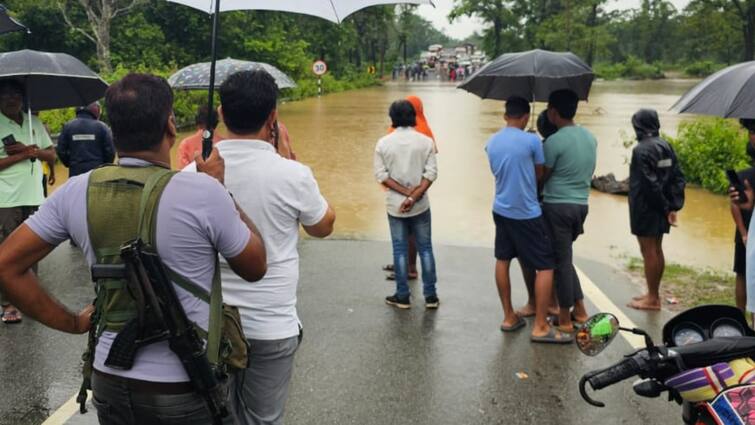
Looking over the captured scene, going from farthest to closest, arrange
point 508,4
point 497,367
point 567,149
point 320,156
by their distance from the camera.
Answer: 1. point 508,4
2. point 320,156
3. point 567,149
4. point 497,367

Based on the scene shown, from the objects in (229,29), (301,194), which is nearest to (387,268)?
(301,194)

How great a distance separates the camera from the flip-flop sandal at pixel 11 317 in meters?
4.94

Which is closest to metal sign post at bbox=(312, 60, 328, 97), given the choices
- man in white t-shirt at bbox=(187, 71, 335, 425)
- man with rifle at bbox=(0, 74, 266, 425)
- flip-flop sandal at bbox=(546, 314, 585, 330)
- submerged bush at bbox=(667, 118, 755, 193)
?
submerged bush at bbox=(667, 118, 755, 193)

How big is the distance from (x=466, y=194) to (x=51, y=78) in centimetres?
666

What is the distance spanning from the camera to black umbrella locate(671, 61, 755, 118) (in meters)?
3.37

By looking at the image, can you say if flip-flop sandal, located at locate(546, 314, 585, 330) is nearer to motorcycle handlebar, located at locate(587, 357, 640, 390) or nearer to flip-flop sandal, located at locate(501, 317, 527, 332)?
flip-flop sandal, located at locate(501, 317, 527, 332)

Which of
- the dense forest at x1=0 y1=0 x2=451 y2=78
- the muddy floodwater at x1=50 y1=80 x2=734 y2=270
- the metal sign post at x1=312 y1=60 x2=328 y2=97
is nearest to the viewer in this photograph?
the muddy floodwater at x1=50 y1=80 x2=734 y2=270

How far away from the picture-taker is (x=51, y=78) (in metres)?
5.40

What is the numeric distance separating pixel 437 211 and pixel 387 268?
10.2 ft

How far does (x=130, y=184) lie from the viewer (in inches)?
77.4

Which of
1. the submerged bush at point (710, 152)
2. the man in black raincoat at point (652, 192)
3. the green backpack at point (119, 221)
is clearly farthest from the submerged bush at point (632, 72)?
the green backpack at point (119, 221)

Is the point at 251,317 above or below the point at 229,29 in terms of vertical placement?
below

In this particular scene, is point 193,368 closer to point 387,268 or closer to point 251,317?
point 251,317

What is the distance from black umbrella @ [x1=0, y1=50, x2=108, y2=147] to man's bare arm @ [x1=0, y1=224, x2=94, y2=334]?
3118mm
